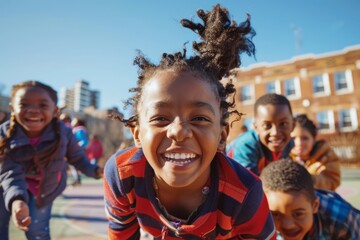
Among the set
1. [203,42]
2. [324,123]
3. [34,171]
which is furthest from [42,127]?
[324,123]

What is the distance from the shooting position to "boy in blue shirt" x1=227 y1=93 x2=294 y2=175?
2967 millimetres

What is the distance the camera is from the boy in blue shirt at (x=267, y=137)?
297 centimetres

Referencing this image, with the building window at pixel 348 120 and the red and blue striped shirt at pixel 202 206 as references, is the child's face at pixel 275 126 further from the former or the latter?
the building window at pixel 348 120

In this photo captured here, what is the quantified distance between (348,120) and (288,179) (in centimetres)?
2023

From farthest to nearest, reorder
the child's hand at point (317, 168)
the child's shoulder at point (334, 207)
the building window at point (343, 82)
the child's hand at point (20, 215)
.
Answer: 1. the building window at point (343, 82)
2. the child's hand at point (317, 168)
3. the child's shoulder at point (334, 207)
4. the child's hand at point (20, 215)

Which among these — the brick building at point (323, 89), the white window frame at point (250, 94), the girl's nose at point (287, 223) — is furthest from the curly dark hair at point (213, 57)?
the white window frame at point (250, 94)

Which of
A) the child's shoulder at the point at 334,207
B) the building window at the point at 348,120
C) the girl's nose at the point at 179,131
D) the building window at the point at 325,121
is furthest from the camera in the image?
the building window at the point at 325,121

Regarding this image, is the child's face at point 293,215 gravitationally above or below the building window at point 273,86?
below

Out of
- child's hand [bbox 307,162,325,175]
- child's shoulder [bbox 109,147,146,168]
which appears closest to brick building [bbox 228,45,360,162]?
child's hand [bbox 307,162,325,175]

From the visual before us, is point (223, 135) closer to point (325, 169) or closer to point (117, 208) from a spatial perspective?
point (117, 208)

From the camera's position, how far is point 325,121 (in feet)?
66.8

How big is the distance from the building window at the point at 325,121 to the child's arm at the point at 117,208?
67.3ft

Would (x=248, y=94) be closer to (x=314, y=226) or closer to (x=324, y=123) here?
(x=324, y=123)

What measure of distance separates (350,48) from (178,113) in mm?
22108
